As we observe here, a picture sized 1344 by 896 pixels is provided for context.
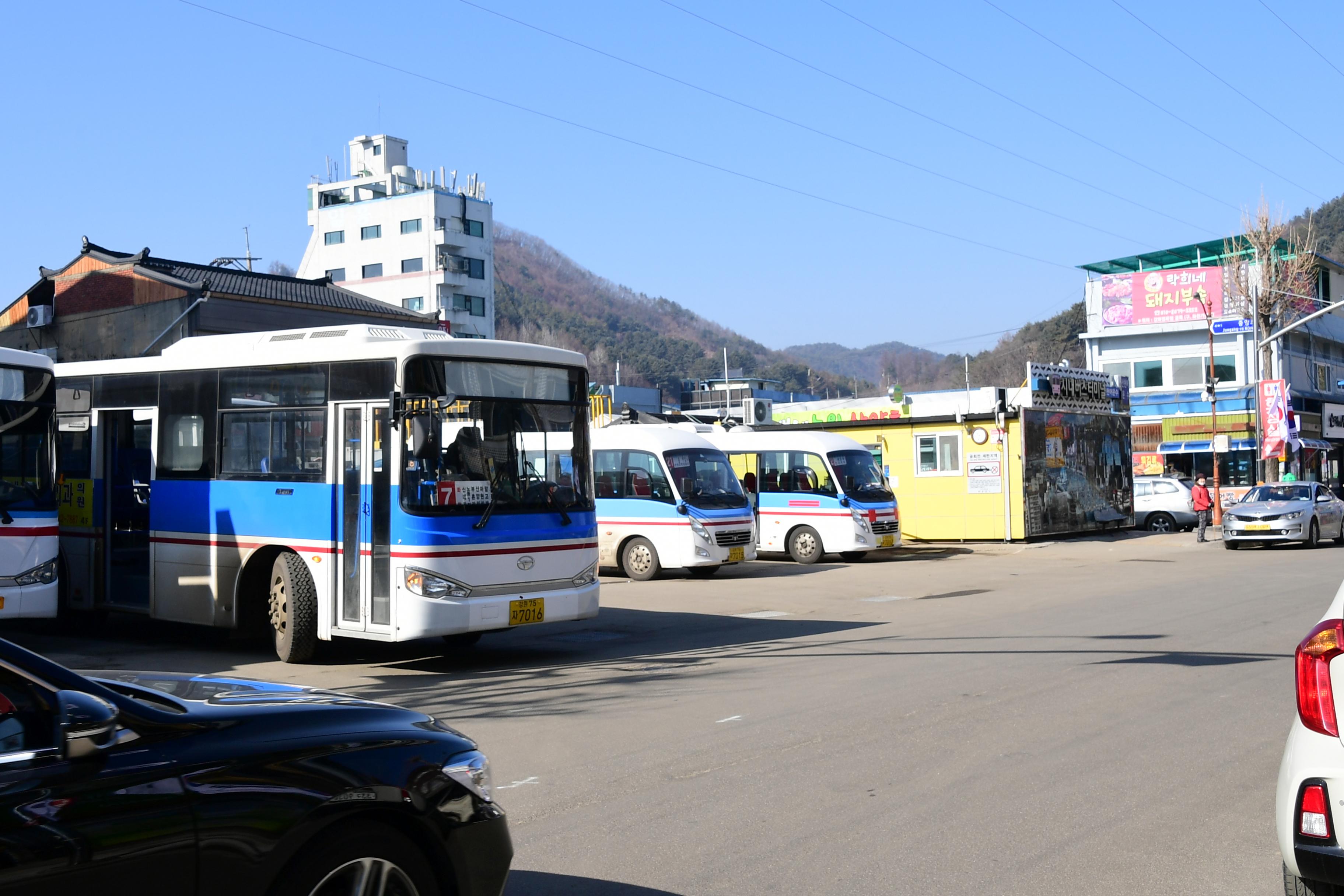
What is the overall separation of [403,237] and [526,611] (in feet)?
264

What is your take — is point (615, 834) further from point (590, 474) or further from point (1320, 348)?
point (1320, 348)

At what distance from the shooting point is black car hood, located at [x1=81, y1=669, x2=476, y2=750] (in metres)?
3.52

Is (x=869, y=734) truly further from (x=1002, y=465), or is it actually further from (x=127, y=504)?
(x=1002, y=465)

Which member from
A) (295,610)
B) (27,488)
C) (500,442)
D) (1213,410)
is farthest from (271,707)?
(1213,410)

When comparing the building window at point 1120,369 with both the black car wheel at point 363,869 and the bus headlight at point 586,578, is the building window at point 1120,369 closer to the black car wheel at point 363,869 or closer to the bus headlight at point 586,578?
the bus headlight at point 586,578

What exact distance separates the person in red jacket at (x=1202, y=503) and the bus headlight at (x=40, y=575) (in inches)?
1008

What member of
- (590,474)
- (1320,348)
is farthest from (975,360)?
(590,474)

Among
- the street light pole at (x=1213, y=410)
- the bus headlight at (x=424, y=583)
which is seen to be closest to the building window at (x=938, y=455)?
the street light pole at (x=1213, y=410)

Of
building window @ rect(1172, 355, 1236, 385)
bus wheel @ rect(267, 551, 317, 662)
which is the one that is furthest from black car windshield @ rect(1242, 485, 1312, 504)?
building window @ rect(1172, 355, 1236, 385)

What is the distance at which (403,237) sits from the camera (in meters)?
87.9

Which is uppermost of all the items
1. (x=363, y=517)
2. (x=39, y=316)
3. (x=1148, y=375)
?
(x=39, y=316)

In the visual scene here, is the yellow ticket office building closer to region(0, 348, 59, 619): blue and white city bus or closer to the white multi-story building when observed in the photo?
region(0, 348, 59, 619): blue and white city bus

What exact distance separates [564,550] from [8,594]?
16.7ft

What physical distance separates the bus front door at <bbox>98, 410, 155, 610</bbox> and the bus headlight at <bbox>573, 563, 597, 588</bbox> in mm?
4748
